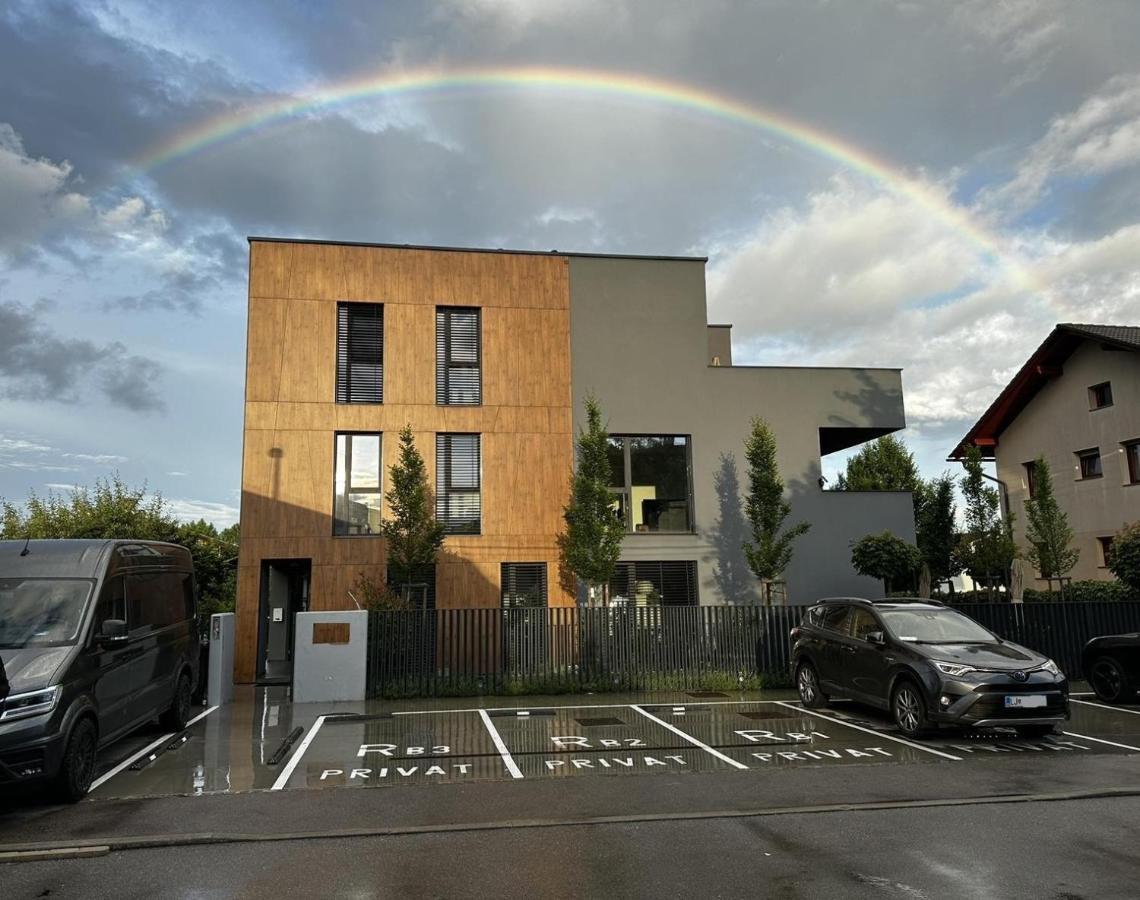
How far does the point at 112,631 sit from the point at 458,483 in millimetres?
12036

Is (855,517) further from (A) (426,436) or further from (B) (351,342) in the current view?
(B) (351,342)

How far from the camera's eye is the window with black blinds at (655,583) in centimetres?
2028

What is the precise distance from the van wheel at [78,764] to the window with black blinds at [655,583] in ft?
43.1

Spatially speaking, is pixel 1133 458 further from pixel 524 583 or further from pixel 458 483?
pixel 458 483

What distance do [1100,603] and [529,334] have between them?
13.0 m

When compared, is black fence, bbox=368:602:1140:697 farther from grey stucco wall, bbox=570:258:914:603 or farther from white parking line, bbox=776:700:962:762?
grey stucco wall, bbox=570:258:914:603

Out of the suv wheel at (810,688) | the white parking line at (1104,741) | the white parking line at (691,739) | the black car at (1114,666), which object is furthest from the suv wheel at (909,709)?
the black car at (1114,666)

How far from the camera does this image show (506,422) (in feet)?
66.9

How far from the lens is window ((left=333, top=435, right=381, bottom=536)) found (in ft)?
63.8

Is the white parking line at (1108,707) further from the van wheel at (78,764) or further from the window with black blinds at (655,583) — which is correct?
the van wheel at (78,764)

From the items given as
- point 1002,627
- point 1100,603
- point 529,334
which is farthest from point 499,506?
point 1100,603

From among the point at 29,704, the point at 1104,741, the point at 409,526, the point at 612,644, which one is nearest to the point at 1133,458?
the point at 612,644

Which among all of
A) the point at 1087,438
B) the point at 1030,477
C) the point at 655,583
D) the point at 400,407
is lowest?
the point at 655,583

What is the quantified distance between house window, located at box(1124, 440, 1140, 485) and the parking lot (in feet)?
54.7
